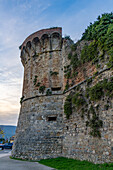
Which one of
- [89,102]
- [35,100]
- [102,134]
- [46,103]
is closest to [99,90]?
[89,102]

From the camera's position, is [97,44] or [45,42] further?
[45,42]

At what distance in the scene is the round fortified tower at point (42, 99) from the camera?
9.92 m

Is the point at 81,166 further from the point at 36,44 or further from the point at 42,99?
the point at 36,44

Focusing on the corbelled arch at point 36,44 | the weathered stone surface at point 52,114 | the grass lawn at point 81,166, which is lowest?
the grass lawn at point 81,166

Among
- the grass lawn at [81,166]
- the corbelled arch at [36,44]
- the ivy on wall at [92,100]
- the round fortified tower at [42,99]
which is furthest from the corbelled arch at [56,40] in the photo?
the grass lawn at [81,166]

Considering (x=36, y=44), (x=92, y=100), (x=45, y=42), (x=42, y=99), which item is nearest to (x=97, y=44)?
(x=92, y=100)

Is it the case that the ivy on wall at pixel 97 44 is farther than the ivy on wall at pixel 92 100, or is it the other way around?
the ivy on wall at pixel 97 44

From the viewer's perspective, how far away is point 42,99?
37.3 ft

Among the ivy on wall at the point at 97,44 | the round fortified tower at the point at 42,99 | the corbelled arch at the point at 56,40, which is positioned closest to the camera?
the ivy on wall at the point at 97,44

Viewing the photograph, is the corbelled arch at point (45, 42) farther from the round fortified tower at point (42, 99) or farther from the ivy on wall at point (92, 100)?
the ivy on wall at point (92, 100)

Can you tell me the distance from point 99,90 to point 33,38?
808 cm

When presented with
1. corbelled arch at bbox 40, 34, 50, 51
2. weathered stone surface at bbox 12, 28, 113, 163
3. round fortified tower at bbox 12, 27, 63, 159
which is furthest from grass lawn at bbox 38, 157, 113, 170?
corbelled arch at bbox 40, 34, 50, 51

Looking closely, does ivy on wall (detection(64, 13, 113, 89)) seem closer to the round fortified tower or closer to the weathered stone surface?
the weathered stone surface

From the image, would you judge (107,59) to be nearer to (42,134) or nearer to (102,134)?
(102,134)
